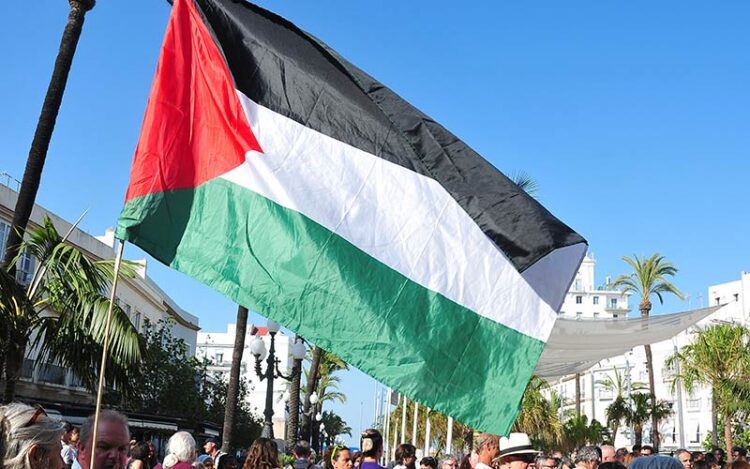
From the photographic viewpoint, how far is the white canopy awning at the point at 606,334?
37.8ft

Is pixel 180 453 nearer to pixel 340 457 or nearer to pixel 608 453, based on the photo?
pixel 340 457

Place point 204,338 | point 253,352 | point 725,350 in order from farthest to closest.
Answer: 1. point 204,338
2. point 725,350
3. point 253,352

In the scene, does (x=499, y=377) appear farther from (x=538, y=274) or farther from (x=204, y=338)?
(x=204, y=338)

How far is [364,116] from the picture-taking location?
521cm

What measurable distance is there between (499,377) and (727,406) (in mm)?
38823

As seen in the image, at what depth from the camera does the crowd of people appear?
9.18 ft

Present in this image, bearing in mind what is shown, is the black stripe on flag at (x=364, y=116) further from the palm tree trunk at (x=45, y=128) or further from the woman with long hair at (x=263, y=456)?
the palm tree trunk at (x=45, y=128)

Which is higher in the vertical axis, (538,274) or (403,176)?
(403,176)

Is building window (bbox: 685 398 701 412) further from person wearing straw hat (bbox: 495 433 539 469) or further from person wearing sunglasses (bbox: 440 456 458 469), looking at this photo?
person wearing straw hat (bbox: 495 433 539 469)

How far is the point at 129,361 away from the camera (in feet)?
29.3

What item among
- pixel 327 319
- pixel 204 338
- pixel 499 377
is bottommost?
pixel 499 377

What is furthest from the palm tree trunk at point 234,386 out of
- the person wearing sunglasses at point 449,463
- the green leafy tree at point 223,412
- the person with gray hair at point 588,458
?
the green leafy tree at point 223,412

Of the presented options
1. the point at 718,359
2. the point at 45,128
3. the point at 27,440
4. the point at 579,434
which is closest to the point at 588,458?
the point at 27,440

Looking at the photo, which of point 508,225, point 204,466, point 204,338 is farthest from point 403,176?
point 204,338
